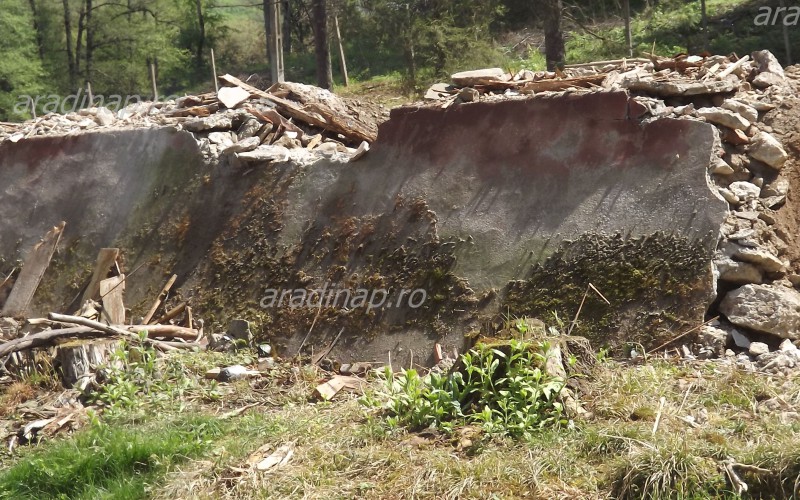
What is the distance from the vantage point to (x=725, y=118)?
296 inches

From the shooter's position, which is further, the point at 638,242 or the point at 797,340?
the point at 638,242

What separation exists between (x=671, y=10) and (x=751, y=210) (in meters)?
16.7

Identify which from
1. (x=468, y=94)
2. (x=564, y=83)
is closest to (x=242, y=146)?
(x=468, y=94)

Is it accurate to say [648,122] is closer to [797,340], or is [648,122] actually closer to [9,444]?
[797,340]

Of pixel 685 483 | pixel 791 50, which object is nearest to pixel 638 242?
pixel 685 483

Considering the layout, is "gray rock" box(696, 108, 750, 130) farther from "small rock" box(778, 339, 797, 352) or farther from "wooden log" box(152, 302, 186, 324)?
"wooden log" box(152, 302, 186, 324)

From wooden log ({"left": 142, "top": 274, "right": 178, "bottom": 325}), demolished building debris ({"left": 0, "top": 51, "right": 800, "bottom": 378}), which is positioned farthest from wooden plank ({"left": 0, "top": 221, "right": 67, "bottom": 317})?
wooden log ({"left": 142, "top": 274, "right": 178, "bottom": 325})

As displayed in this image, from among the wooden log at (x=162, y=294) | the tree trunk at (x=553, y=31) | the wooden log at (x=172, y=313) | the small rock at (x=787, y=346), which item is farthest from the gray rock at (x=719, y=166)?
the tree trunk at (x=553, y=31)

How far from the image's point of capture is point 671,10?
22.7m

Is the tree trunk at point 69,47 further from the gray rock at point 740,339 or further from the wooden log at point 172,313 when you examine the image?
the gray rock at point 740,339

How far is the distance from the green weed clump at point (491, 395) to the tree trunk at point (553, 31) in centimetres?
1104

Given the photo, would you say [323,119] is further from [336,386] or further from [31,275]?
[336,386]

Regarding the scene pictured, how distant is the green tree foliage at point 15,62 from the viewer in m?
31.6

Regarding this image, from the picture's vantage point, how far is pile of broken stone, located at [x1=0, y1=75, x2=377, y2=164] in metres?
9.88
